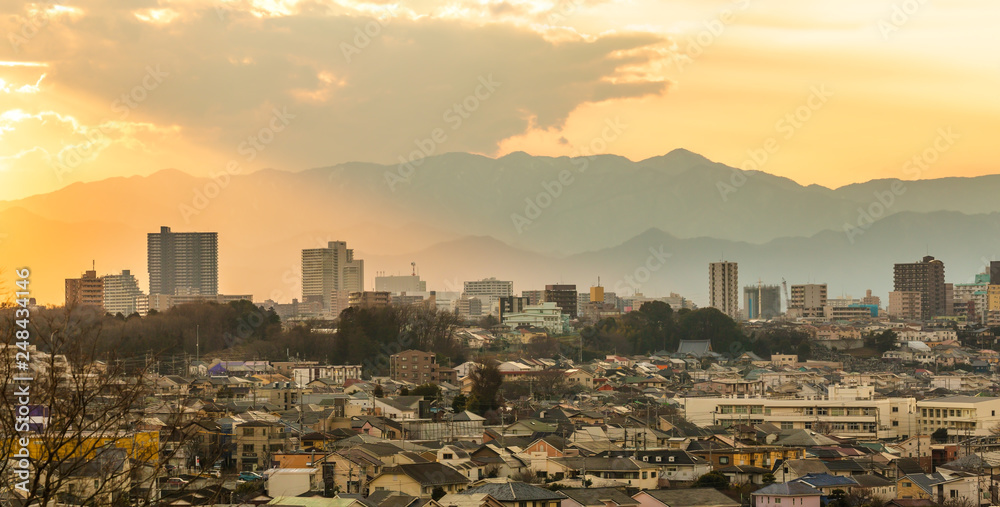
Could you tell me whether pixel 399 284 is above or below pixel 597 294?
above

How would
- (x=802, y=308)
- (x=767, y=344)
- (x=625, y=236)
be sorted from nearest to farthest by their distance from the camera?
(x=767, y=344), (x=802, y=308), (x=625, y=236)

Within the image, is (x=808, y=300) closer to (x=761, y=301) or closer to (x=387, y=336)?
(x=761, y=301)

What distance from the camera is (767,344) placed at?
50531 millimetres

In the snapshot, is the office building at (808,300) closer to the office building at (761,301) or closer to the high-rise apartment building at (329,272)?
the office building at (761,301)

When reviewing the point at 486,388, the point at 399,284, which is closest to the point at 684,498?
the point at 486,388

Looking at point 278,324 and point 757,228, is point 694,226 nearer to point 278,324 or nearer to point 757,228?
point 757,228

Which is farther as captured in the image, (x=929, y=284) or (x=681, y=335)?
(x=929, y=284)

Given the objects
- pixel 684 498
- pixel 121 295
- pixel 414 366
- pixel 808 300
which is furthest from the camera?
pixel 808 300

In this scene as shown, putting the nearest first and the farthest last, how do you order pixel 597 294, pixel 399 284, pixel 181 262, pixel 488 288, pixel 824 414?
pixel 824 414, pixel 597 294, pixel 181 262, pixel 488 288, pixel 399 284

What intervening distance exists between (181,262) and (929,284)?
5659 cm

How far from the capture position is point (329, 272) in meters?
104

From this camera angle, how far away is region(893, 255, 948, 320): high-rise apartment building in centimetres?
8131

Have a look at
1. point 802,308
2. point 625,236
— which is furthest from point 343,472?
point 625,236

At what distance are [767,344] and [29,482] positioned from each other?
4747 cm
